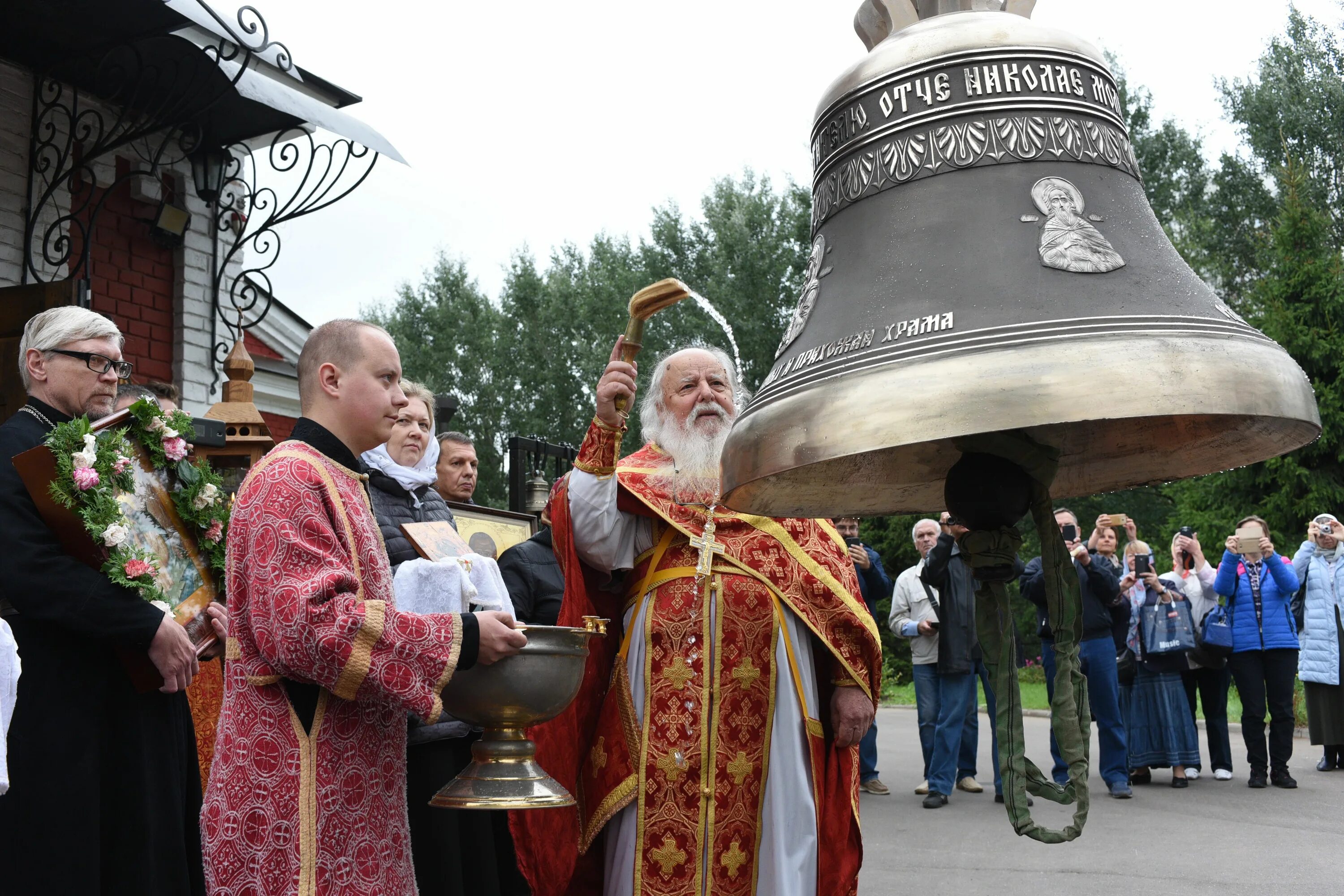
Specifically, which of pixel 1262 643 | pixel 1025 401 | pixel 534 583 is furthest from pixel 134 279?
pixel 1262 643

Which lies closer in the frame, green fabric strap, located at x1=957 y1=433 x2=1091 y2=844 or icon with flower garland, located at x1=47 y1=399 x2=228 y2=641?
green fabric strap, located at x1=957 y1=433 x2=1091 y2=844

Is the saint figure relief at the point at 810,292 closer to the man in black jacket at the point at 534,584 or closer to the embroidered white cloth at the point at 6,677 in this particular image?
the embroidered white cloth at the point at 6,677

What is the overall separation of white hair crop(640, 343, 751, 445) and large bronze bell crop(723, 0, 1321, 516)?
6.94 ft

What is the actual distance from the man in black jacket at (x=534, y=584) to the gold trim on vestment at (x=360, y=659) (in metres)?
2.59

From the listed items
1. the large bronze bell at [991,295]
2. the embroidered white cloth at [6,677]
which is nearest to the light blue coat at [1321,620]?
the large bronze bell at [991,295]

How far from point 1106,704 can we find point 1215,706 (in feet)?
6.17

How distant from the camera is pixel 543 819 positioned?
347 centimetres

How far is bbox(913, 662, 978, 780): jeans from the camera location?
914 centimetres

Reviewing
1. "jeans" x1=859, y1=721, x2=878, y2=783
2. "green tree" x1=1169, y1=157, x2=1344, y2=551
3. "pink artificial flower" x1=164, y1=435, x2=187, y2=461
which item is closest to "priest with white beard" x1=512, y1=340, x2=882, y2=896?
"pink artificial flower" x1=164, y1=435, x2=187, y2=461

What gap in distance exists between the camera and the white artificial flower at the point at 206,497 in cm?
352

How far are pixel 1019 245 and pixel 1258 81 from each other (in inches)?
1241

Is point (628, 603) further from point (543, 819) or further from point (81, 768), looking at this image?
point (81, 768)

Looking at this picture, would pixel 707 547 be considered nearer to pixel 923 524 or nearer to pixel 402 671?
pixel 402 671

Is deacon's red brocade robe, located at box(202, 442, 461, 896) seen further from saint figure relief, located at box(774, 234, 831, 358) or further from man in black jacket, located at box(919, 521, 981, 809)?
man in black jacket, located at box(919, 521, 981, 809)
